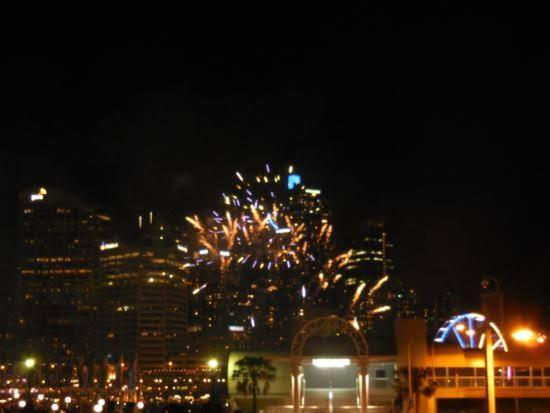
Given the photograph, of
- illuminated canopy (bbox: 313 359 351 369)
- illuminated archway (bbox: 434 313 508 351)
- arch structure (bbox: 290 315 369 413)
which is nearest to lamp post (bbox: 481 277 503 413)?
illuminated archway (bbox: 434 313 508 351)

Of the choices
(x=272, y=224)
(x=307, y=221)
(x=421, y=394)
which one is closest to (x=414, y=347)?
(x=421, y=394)

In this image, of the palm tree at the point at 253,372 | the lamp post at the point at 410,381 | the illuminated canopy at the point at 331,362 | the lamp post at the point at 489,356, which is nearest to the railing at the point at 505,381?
the lamp post at the point at 410,381

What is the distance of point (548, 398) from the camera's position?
61.8 metres

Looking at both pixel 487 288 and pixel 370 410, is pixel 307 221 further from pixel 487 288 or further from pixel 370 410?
pixel 487 288

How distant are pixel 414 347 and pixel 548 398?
32.5ft

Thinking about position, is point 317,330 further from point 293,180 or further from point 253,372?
point 293,180

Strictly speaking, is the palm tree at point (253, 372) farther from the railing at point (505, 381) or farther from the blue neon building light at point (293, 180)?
the blue neon building light at point (293, 180)

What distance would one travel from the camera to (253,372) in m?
72.9

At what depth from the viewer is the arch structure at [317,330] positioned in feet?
194

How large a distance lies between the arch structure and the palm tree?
931 centimetres

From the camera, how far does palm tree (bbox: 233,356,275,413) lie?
73.3 metres

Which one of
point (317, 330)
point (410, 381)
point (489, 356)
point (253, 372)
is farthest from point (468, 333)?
point (489, 356)

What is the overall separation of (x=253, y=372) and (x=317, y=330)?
476 inches

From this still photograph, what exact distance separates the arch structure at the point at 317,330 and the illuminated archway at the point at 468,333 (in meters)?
5.53
